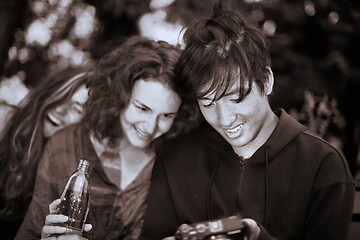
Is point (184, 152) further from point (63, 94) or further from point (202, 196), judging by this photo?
point (63, 94)

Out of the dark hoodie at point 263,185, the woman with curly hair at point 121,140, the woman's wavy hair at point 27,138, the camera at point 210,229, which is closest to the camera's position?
the camera at point 210,229

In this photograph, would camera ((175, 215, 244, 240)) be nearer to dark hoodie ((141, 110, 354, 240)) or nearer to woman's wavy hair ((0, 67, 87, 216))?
dark hoodie ((141, 110, 354, 240))

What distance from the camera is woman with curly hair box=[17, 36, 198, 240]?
134 centimetres

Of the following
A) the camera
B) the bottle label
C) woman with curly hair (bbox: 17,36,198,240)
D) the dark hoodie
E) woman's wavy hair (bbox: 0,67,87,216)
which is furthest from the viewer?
woman's wavy hair (bbox: 0,67,87,216)

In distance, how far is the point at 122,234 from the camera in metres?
1.36

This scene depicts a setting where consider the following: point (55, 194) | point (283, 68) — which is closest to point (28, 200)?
point (55, 194)

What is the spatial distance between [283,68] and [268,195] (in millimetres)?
406

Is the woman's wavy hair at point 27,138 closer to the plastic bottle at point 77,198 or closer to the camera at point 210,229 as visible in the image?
the plastic bottle at point 77,198

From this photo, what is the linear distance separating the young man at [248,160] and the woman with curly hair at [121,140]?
0.42ft

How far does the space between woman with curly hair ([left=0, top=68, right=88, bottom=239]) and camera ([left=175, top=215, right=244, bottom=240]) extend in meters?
0.59

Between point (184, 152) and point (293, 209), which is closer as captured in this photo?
point (293, 209)

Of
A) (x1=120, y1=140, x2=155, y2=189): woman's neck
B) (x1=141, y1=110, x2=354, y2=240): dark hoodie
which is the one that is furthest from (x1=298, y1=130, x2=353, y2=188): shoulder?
(x1=120, y1=140, x2=155, y2=189): woman's neck

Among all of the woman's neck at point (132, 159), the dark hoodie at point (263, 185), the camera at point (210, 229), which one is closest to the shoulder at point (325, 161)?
the dark hoodie at point (263, 185)

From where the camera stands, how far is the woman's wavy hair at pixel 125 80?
1349 mm
